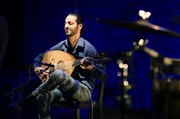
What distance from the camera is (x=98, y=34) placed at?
5840 mm

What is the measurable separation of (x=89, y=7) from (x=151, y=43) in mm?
1052

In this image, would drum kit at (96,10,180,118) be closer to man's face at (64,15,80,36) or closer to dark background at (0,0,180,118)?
man's face at (64,15,80,36)

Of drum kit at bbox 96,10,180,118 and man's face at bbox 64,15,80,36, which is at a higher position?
man's face at bbox 64,15,80,36

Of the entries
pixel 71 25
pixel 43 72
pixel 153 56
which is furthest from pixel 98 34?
pixel 153 56

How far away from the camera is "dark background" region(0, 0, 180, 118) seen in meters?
5.47

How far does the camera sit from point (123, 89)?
12.2 ft

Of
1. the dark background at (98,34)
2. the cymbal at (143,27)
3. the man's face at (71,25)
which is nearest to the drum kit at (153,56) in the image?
the cymbal at (143,27)

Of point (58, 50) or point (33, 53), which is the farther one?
point (33, 53)

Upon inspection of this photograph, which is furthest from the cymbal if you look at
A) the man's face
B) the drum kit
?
the man's face

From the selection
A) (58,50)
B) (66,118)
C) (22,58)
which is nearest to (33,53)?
(22,58)

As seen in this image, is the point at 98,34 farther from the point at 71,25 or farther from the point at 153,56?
the point at 153,56

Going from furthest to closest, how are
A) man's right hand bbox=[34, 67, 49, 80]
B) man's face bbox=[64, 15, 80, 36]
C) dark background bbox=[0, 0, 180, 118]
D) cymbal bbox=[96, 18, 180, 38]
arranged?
dark background bbox=[0, 0, 180, 118]
man's face bbox=[64, 15, 80, 36]
man's right hand bbox=[34, 67, 49, 80]
cymbal bbox=[96, 18, 180, 38]

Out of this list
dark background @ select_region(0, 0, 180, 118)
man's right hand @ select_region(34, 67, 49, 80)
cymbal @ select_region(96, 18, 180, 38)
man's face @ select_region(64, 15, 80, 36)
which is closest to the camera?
cymbal @ select_region(96, 18, 180, 38)

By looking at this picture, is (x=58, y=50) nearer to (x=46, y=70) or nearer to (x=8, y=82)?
(x=46, y=70)
